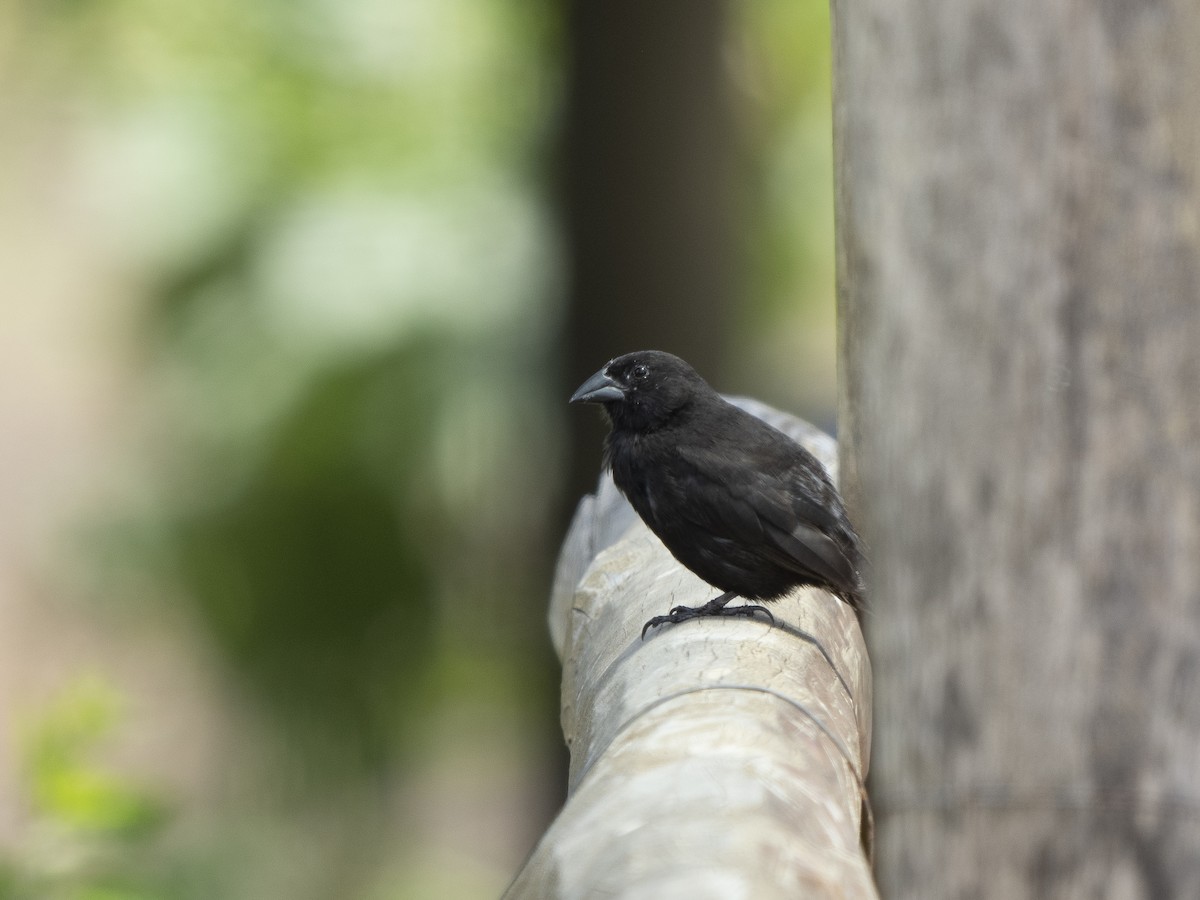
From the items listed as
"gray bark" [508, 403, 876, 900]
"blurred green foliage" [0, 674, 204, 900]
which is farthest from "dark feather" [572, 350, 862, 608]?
"blurred green foliage" [0, 674, 204, 900]

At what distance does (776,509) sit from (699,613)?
0.50m

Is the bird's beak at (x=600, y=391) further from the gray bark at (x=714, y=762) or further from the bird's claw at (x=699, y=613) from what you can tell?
the bird's claw at (x=699, y=613)

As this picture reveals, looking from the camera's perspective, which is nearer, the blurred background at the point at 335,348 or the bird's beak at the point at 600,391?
the bird's beak at the point at 600,391

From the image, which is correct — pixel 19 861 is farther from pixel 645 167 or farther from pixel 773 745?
pixel 645 167

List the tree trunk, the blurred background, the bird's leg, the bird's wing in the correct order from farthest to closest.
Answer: the blurred background
the bird's wing
the bird's leg
the tree trunk

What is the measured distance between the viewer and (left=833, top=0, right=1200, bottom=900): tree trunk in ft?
4.78

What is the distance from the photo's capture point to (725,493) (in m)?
3.58

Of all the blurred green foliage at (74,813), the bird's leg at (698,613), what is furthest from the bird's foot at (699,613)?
the blurred green foliage at (74,813)

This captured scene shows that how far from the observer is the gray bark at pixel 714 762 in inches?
64.6

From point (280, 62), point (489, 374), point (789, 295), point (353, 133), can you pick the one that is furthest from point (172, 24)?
point (789, 295)

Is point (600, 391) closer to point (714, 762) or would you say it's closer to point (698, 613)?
point (698, 613)

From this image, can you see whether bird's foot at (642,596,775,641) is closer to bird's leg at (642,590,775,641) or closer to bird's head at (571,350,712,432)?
bird's leg at (642,590,775,641)

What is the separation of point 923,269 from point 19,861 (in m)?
3.21

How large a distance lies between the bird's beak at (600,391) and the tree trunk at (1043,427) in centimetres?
241
